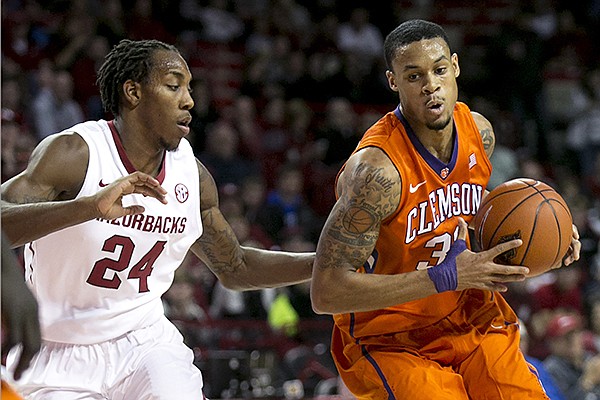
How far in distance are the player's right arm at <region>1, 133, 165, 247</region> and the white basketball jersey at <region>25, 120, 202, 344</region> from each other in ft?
0.23

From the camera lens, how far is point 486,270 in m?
3.64

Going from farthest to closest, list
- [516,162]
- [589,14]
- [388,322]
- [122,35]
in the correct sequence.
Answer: [589,14], [516,162], [122,35], [388,322]

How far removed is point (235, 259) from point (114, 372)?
2.99ft

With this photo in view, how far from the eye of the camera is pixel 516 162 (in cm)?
1130

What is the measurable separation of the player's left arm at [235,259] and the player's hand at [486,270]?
0.94 meters

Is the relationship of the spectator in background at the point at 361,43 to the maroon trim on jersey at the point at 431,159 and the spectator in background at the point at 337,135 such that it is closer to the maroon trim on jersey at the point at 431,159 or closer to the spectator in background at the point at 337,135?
the spectator in background at the point at 337,135

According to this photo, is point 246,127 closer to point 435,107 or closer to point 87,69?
point 87,69

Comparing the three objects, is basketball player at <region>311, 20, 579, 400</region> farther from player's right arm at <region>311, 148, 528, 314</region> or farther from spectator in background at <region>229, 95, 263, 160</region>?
spectator in background at <region>229, 95, 263, 160</region>

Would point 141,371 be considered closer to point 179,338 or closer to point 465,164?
point 179,338

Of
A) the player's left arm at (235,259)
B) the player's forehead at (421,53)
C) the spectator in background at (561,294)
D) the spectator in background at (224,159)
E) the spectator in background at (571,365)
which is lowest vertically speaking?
the spectator in background at (561,294)

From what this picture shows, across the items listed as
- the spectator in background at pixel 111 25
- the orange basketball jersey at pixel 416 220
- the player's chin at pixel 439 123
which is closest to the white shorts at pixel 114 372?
the orange basketball jersey at pixel 416 220

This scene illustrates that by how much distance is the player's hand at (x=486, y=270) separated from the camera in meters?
3.64

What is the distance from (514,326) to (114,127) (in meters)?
1.88

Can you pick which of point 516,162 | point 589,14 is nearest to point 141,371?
point 516,162
